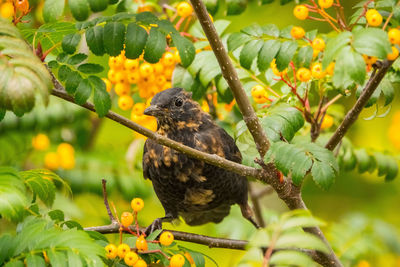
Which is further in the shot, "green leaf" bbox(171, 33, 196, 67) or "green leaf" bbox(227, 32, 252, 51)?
"green leaf" bbox(227, 32, 252, 51)

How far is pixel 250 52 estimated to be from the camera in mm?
2977

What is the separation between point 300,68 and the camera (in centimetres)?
317

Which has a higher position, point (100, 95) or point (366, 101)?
point (366, 101)

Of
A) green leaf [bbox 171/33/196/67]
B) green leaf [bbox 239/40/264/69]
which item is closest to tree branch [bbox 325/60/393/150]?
green leaf [bbox 239/40/264/69]

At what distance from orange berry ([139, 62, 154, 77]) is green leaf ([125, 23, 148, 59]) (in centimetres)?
59

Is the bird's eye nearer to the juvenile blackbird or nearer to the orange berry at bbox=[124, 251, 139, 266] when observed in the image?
the juvenile blackbird

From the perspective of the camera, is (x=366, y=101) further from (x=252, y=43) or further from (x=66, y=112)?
(x=66, y=112)

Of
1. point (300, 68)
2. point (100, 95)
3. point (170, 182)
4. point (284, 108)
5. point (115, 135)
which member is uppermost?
point (300, 68)

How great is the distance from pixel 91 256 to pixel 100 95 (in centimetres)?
63

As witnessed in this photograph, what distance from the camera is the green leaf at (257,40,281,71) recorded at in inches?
114

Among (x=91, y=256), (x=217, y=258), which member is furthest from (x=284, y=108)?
(x=217, y=258)

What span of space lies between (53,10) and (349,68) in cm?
120

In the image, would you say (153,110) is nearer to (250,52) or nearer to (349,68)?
(250,52)

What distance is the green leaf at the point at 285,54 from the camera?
2.86 metres
